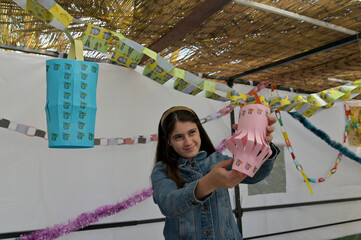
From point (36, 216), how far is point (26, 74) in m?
0.77

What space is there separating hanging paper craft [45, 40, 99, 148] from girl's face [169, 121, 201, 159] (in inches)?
11.6

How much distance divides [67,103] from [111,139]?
38.0 inches

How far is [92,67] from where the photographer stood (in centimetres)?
94

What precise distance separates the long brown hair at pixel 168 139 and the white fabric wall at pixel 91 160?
82 centimetres

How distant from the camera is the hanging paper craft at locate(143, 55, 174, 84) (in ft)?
4.95

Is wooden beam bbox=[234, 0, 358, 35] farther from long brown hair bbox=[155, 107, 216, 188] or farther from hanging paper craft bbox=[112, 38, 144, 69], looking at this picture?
long brown hair bbox=[155, 107, 216, 188]

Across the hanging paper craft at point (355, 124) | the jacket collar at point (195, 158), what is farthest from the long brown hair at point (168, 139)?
the hanging paper craft at point (355, 124)

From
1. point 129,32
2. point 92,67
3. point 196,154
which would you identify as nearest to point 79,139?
point 92,67

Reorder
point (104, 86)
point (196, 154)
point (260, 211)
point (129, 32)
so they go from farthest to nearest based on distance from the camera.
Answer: point (260, 211), point (104, 86), point (129, 32), point (196, 154)

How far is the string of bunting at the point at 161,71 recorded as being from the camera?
106cm

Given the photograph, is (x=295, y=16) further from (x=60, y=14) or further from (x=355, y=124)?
(x=355, y=124)

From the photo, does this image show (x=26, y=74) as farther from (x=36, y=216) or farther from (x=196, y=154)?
(x=196, y=154)

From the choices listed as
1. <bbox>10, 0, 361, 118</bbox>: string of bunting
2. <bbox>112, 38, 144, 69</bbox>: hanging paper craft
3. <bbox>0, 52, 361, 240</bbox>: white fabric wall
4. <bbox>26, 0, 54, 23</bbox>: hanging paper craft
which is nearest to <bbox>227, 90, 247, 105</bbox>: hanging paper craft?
<bbox>10, 0, 361, 118</bbox>: string of bunting

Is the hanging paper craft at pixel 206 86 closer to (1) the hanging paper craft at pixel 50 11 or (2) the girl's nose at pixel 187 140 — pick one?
(2) the girl's nose at pixel 187 140
